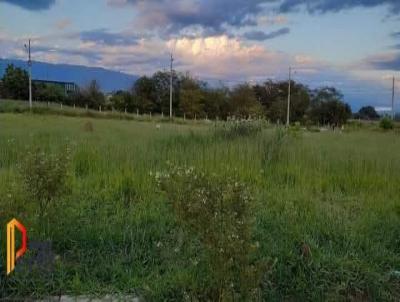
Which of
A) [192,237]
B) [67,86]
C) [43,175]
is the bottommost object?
[192,237]

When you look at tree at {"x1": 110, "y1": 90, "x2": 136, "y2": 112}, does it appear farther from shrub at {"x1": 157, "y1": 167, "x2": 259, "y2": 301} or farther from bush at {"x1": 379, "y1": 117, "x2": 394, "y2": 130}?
shrub at {"x1": 157, "y1": 167, "x2": 259, "y2": 301}

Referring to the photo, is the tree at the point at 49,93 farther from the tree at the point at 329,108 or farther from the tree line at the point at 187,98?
the tree at the point at 329,108

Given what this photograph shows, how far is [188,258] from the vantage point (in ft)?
13.1

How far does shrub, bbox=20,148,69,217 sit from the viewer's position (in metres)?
4.19

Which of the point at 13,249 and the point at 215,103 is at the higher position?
the point at 215,103

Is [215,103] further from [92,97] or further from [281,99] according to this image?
[92,97]

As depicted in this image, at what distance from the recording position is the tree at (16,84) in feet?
200

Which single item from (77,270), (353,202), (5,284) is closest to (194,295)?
(77,270)

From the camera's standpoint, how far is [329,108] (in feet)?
214

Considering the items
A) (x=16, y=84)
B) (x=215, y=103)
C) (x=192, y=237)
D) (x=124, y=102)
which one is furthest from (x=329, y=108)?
(x=192, y=237)

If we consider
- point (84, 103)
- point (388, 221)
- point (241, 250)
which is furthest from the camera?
point (84, 103)

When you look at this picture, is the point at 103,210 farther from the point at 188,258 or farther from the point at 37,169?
the point at 188,258

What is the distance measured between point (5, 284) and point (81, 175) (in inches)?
127

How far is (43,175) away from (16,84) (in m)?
62.2
